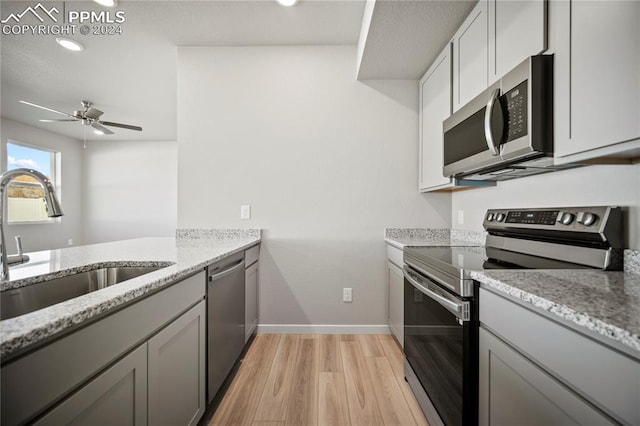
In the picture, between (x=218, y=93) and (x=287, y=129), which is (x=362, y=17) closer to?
(x=287, y=129)

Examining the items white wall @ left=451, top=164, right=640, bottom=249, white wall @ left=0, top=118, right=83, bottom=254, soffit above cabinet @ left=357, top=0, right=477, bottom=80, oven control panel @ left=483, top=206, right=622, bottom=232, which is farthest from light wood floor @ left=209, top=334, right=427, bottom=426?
white wall @ left=0, top=118, right=83, bottom=254

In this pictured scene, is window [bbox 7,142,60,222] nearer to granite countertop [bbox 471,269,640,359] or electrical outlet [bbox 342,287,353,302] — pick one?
electrical outlet [bbox 342,287,353,302]

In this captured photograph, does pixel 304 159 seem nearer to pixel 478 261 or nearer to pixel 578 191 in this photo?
pixel 478 261

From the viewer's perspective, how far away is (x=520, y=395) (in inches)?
32.2

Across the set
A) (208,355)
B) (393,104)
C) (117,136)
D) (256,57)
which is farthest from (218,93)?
(117,136)

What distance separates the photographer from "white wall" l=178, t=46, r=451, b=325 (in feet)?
8.82

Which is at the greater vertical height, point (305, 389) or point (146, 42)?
point (146, 42)

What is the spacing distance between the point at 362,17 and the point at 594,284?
2374 mm

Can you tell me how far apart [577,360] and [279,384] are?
1679 mm

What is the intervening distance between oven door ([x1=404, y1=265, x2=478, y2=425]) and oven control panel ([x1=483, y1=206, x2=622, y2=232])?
1.95 feet

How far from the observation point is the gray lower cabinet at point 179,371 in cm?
101

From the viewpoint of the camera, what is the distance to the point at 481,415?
1.01 m

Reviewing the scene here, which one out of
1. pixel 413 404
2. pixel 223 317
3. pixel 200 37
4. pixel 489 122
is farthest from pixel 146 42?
pixel 413 404

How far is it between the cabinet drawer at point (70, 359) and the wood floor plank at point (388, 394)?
133 cm
